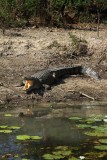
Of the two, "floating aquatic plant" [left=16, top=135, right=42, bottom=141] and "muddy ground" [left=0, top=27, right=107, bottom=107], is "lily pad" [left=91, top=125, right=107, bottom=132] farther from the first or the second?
"muddy ground" [left=0, top=27, right=107, bottom=107]

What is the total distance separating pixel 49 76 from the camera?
10.5m

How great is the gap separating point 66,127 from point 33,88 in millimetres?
2486

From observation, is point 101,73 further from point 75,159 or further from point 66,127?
point 75,159

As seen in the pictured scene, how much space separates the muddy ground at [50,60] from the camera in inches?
378

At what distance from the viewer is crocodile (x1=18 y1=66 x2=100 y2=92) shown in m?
9.75

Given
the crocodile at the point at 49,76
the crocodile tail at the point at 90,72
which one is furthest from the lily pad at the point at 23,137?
the crocodile tail at the point at 90,72

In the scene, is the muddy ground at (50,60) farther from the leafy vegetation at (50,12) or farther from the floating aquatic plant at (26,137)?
the floating aquatic plant at (26,137)

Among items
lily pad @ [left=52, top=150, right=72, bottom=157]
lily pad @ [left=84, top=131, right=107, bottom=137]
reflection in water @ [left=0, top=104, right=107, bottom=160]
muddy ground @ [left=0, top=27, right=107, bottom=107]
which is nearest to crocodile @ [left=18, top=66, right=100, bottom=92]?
muddy ground @ [left=0, top=27, right=107, bottom=107]

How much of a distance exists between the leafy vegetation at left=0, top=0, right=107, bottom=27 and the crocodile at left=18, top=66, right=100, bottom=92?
118 inches

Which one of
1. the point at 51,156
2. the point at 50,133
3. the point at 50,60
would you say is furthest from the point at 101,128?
the point at 50,60

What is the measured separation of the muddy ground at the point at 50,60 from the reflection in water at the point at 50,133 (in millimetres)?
793

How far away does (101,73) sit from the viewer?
1102 cm

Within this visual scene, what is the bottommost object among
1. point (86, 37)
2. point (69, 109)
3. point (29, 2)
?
point (69, 109)

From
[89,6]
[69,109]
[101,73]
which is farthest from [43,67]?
[89,6]
